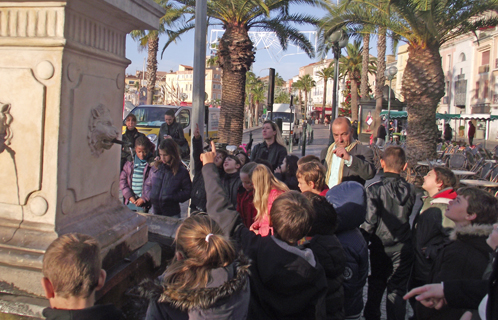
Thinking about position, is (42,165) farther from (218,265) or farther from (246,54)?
(246,54)

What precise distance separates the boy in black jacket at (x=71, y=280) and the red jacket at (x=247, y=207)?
1.90 m

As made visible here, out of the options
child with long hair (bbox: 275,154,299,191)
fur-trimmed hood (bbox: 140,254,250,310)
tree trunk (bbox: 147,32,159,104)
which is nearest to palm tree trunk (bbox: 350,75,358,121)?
tree trunk (bbox: 147,32,159,104)

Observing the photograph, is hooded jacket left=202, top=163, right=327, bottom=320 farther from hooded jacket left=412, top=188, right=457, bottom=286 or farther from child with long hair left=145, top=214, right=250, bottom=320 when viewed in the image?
hooded jacket left=412, top=188, right=457, bottom=286

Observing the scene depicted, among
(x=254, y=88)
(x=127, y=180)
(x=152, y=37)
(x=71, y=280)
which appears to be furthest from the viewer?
(x=254, y=88)

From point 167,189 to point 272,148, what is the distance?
1.58m

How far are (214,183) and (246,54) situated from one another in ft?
42.8

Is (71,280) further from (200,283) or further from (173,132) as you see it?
(173,132)

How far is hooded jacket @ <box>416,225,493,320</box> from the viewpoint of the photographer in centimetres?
245

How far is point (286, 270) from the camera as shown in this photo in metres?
2.21

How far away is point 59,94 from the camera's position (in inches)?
97.5

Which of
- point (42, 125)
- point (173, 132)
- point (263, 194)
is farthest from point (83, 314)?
point (173, 132)

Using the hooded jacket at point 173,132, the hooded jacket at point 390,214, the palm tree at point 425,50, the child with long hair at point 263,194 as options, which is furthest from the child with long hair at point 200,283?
the palm tree at point 425,50

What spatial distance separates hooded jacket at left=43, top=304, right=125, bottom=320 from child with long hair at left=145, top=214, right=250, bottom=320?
0.69 feet

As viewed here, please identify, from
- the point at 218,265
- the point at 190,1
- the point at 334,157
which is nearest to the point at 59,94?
the point at 218,265
